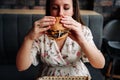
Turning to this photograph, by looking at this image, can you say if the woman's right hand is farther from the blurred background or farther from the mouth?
the blurred background

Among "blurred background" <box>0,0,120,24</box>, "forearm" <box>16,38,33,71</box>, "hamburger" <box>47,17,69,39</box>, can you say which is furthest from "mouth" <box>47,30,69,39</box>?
"blurred background" <box>0,0,120,24</box>

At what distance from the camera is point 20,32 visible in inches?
81.3

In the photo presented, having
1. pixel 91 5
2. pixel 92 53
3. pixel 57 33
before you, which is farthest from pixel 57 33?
pixel 91 5

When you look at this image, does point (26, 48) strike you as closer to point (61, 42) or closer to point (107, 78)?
point (61, 42)

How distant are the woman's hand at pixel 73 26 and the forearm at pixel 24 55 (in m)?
0.20

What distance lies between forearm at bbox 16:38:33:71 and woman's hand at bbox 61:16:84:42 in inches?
7.8

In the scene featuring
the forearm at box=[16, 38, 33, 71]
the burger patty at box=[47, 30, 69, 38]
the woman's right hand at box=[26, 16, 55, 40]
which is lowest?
the forearm at box=[16, 38, 33, 71]

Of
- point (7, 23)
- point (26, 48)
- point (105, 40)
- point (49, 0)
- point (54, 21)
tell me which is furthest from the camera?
point (105, 40)

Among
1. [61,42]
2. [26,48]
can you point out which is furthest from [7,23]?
[26,48]

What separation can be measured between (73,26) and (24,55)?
0.29m

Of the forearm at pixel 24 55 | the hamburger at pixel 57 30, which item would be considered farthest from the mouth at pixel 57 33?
the forearm at pixel 24 55

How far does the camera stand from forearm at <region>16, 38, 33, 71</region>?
1053 mm

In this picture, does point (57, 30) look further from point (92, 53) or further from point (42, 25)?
point (92, 53)

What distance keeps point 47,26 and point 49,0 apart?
331mm
